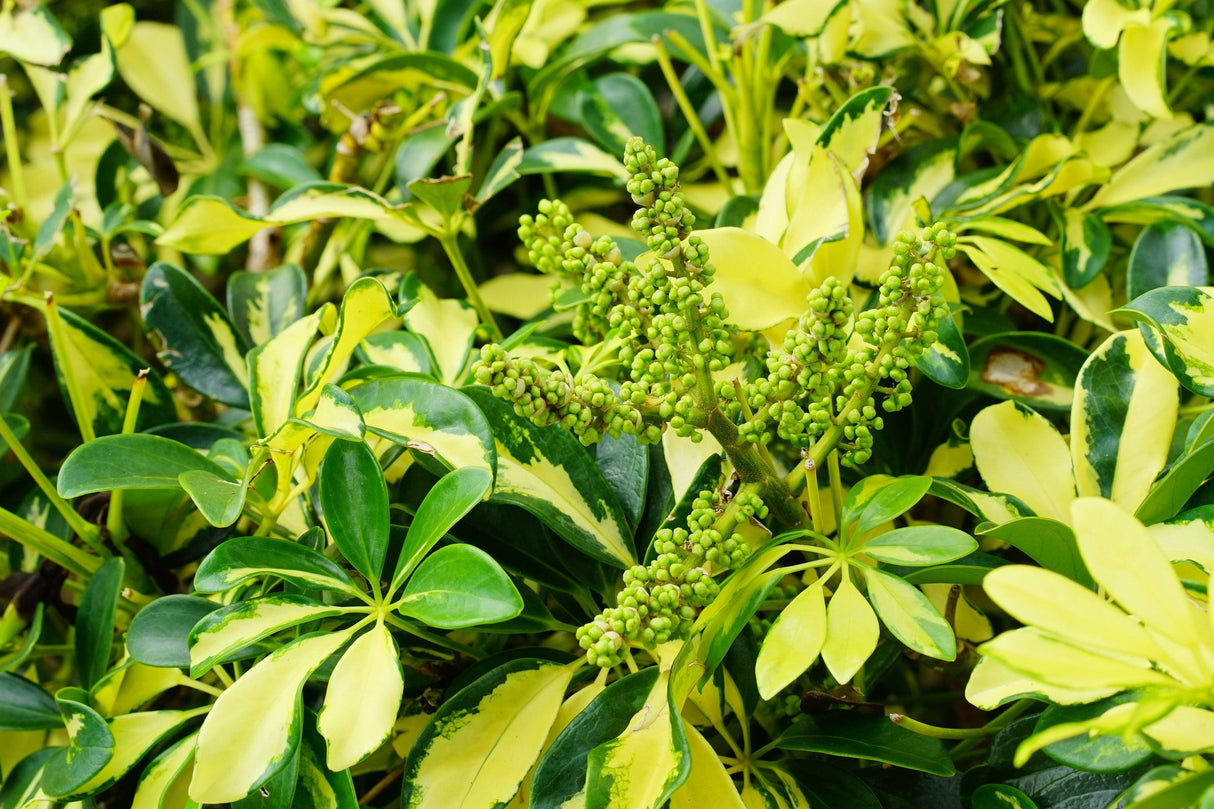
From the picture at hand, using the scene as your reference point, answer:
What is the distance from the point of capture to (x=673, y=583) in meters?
0.45

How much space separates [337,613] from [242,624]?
0.17 feet

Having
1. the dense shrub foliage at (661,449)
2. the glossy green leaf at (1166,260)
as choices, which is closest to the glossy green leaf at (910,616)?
the dense shrub foliage at (661,449)

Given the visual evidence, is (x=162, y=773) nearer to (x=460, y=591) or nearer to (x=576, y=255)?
(x=460, y=591)

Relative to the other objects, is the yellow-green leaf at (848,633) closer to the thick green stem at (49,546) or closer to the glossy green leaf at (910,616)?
the glossy green leaf at (910,616)

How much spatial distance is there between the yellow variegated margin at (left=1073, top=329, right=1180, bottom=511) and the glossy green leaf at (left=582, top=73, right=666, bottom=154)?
410mm

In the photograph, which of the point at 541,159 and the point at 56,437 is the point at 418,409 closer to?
the point at 541,159

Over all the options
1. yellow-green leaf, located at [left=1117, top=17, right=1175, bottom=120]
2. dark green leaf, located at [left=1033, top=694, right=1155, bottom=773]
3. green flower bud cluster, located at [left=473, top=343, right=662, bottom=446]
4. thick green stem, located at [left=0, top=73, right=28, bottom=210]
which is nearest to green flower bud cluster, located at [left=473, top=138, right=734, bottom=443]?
green flower bud cluster, located at [left=473, top=343, right=662, bottom=446]

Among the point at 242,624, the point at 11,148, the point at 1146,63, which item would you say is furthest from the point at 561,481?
the point at 11,148

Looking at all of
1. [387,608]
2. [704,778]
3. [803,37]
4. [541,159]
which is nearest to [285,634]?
[387,608]

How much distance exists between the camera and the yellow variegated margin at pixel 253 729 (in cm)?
46

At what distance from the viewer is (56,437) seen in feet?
3.33

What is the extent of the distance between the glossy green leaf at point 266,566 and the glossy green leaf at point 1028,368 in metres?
0.43

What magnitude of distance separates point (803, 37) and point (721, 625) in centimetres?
47

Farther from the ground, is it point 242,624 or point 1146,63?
point 1146,63
